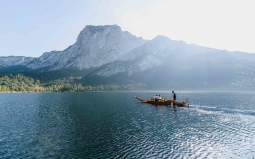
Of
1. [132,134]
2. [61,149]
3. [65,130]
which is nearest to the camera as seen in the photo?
[61,149]

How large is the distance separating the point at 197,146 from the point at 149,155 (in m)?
10.5

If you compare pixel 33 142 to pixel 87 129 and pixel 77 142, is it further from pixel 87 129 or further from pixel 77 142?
pixel 87 129

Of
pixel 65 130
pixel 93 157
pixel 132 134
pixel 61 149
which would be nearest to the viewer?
pixel 93 157

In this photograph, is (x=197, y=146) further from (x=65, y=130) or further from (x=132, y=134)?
(x=65, y=130)

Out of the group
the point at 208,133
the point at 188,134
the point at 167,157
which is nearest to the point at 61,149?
the point at 167,157

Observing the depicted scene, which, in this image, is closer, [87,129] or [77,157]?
[77,157]

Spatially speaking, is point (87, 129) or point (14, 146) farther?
point (87, 129)

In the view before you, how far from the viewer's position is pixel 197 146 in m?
27.4

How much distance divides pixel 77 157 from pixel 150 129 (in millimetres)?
20465

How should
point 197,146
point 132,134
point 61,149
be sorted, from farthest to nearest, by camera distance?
1. point 132,134
2. point 197,146
3. point 61,149

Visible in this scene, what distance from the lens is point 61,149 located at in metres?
25.5

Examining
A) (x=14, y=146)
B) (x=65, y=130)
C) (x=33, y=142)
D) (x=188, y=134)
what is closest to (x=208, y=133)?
(x=188, y=134)

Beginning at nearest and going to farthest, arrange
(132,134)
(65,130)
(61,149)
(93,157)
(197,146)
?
(93,157) < (61,149) < (197,146) < (132,134) < (65,130)

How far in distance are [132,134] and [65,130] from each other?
56.7 feet
